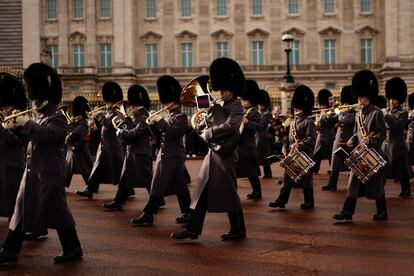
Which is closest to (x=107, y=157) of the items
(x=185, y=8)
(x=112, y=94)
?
(x=112, y=94)

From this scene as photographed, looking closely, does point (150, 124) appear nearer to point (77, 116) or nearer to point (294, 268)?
point (294, 268)

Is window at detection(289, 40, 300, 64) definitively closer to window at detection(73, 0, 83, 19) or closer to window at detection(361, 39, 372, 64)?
window at detection(361, 39, 372, 64)

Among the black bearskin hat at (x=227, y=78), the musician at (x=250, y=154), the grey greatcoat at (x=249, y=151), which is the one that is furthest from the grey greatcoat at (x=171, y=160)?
the grey greatcoat at (x=249, y=151)

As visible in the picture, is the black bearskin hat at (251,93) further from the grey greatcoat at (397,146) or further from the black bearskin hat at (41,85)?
the black bearskin hat at (41,85)

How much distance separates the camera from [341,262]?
19.8ft

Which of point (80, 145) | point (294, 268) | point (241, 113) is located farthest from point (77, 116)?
point (294, 268)

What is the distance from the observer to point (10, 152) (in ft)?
24.5

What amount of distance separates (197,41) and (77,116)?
31899mm

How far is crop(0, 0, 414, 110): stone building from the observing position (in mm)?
42000

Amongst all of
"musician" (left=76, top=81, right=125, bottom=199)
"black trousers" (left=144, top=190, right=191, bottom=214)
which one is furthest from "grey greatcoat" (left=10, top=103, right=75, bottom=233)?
"musician" (left=76, top=81, right=125, bottom=199)

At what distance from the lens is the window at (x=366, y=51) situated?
139 feet

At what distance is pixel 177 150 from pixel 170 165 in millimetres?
238

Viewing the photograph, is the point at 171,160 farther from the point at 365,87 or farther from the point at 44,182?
the point at 365,87

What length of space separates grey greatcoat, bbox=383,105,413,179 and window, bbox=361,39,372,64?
32.4m
